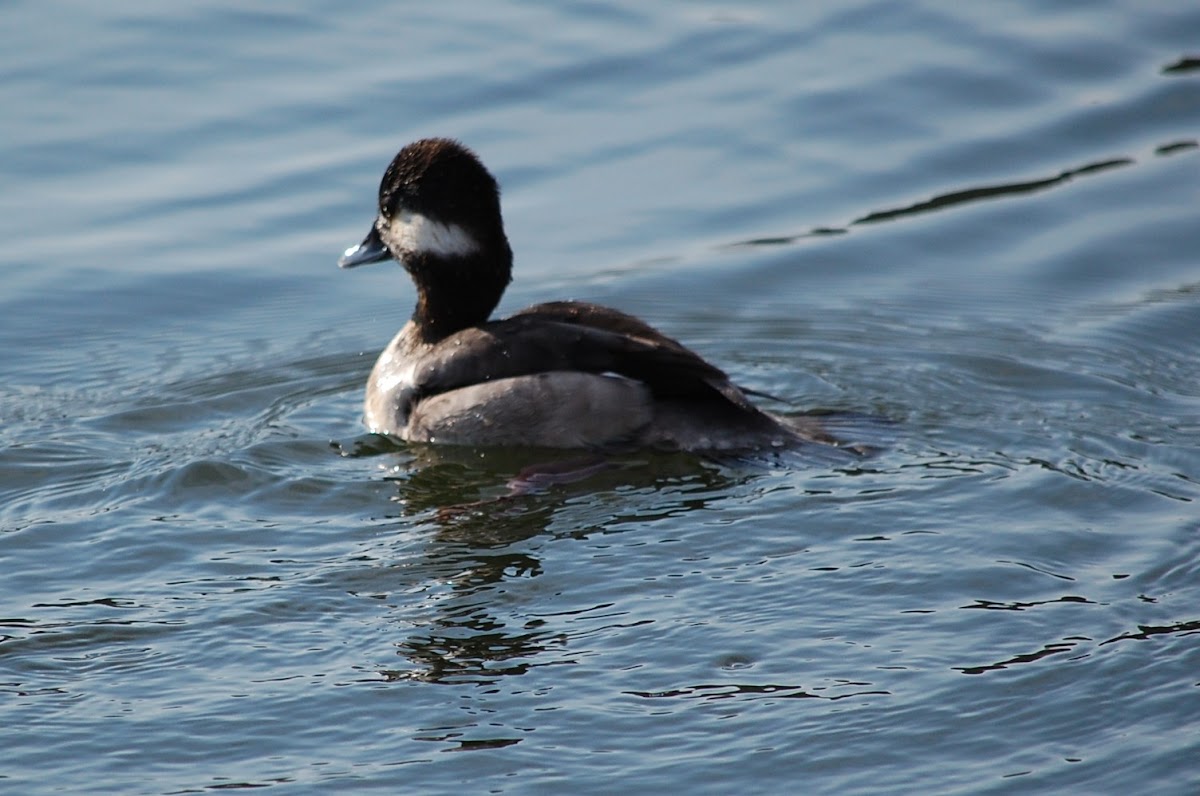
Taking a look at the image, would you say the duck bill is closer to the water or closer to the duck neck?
the duck neck

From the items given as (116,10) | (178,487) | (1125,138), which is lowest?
(178,487)

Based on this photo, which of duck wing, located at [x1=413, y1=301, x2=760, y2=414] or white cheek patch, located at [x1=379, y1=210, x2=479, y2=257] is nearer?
duck wing, located at [x1=413, y1=301, x2=760, y2=414]

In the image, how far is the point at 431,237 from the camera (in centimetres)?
918

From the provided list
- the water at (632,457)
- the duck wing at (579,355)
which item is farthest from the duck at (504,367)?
the water at (632,457)

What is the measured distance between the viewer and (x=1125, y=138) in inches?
498

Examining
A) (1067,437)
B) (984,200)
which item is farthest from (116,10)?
(1067,437)

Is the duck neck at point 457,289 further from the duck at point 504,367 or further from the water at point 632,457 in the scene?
the water at point 632,457

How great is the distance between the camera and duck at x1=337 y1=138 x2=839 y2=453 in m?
8.41

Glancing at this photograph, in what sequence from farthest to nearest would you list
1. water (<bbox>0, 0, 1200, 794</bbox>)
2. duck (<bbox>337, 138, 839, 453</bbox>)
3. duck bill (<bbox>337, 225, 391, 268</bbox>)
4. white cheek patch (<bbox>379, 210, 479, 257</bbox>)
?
duck bill (<bbox>337, 225, 391, 268</bbox>)
white cheek patch (<bbox>379, 210, 479, 257</bbox>)
duck (<bbox>337, 138, 839, 453</bbox>)
water (<bbox>0, 0, 1200, 794</bbox>)

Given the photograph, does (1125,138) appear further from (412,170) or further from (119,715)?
(119,715)

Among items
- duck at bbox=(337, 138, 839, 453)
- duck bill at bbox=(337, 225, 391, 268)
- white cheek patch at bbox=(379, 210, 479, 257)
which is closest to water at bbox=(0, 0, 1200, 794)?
duck at bbox=(337, 138, 839, 453)

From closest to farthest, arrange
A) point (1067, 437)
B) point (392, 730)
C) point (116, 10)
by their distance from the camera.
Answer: point (392, 730)
point (1067, 437)
point (116, 10)

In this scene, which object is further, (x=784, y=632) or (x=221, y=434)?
(x=221, y=434)

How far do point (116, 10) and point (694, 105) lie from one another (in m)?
4.47
